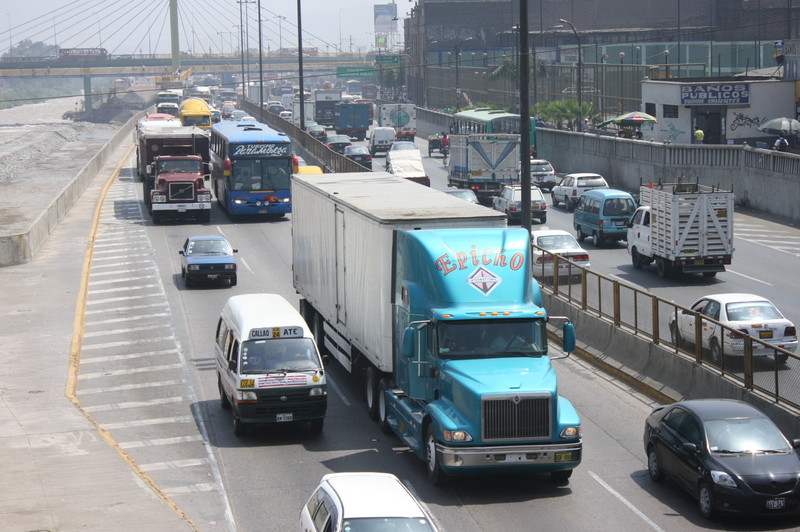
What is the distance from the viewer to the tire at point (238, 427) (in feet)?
65.2

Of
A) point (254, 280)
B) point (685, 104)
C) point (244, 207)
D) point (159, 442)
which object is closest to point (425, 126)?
point (685, 104)

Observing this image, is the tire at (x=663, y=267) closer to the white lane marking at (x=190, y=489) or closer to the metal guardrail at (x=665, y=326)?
the metal guardrail at (x=665, y=326)

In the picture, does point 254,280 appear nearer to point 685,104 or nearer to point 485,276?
point 485,276

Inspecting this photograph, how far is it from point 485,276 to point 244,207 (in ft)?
104

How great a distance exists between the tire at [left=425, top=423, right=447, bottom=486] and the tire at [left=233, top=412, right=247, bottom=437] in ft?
13.1

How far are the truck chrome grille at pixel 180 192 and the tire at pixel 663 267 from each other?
21019mm

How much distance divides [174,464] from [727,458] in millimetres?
8784

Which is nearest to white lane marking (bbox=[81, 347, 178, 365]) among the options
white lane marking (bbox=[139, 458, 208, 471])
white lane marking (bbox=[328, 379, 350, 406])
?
white lane marking (bbox=[328, 379, 350, 406])

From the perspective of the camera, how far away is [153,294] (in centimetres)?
3434

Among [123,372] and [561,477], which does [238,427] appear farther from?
[123,372]

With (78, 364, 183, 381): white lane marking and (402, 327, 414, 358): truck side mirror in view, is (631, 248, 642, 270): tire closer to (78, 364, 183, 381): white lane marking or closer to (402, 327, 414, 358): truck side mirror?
(78, 364, 183, 381): white lane marking

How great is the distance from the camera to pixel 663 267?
3575cm

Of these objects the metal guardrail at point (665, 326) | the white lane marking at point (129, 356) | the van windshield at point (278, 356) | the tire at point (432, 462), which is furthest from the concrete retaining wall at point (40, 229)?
the tire at point (432, 462)

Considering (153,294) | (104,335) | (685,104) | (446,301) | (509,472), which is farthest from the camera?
(685,104)
